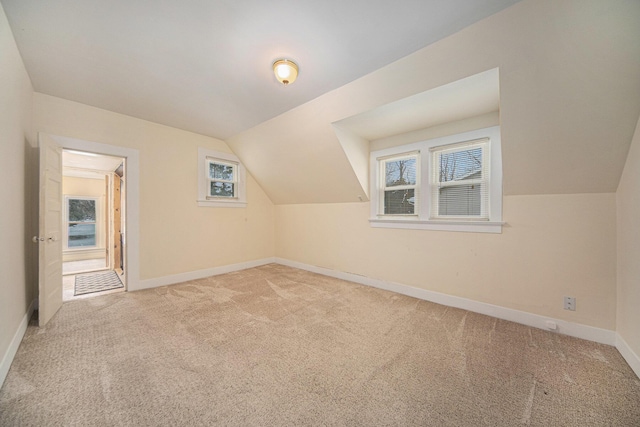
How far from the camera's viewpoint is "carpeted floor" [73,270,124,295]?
357cm

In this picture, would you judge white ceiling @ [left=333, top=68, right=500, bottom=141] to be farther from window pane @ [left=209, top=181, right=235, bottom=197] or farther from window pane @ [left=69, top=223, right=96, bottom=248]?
window pane @ [left=69, top=223, right=96, bottom=248]

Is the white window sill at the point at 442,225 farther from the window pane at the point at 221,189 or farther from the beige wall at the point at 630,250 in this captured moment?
the window pane at the point at 221,189

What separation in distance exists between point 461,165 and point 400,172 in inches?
31.9

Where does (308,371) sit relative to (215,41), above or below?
below

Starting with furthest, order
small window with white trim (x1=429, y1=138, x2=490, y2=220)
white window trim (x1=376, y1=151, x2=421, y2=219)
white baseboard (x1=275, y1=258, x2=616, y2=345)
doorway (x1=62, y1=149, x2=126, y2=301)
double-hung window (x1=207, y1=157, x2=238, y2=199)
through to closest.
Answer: double-hung window (x1=207, y1=157, x2=238, y2=199) → doorway (x1=62, y1=149, x2=126, y2=301) → white window trim (x1=376, y1=151, x2=421, y2=219) → small window with white trim (x1=429, y1=138, x2=490, y2=220) → white baseboard (x1=275, y1=258, x2=616, y2=345)

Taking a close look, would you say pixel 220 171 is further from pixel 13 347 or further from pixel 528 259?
pixel 528 259

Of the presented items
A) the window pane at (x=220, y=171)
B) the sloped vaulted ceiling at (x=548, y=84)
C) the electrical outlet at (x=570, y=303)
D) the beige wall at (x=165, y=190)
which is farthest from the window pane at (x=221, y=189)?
the electrical outlet at (x=570, y=303)

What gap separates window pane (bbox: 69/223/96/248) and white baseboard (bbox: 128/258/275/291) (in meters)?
4.50

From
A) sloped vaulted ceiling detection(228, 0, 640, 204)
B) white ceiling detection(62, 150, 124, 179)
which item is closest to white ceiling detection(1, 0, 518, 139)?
sloped vaulted ceiling detection(228, 0, 640, 204)

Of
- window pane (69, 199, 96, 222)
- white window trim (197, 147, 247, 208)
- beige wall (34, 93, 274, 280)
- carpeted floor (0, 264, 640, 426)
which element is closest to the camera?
→ carpeted floor (0, 264, 640, 426)

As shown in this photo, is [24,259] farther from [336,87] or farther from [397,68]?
[397,68]

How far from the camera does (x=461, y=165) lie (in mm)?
2979

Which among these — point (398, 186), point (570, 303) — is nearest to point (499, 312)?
point (570, 303)

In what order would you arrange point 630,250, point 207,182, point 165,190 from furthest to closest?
point 207,182 → point 165,190 → point 630,250
